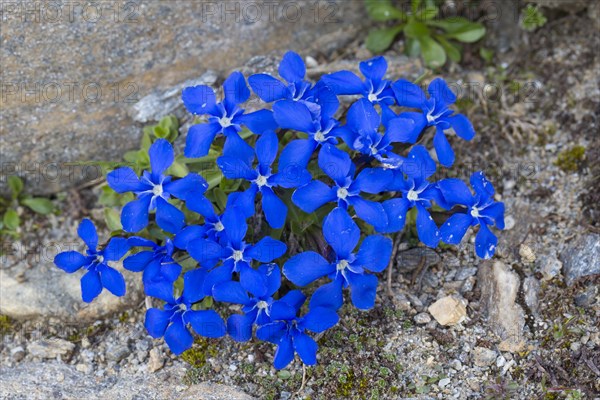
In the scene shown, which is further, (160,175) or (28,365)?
(28,365)

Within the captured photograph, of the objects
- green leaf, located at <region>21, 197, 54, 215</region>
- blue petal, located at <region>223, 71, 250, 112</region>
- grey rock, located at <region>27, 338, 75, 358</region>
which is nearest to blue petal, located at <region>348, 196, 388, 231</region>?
blue petal, located at <region>223, 71, 250, 112</region>

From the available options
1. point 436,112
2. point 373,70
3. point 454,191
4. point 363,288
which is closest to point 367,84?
point 373,70

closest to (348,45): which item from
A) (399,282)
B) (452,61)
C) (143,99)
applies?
(452,61)

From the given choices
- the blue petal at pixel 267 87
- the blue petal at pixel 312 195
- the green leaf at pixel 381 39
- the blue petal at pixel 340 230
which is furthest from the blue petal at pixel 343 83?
the green leaf at pixel 381 39

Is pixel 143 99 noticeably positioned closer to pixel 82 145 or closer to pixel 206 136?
pixel 82 145

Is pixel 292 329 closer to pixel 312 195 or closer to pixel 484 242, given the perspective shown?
pixel 312 195

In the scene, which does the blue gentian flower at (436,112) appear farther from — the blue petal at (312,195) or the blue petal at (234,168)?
the blue petal at (234,168)

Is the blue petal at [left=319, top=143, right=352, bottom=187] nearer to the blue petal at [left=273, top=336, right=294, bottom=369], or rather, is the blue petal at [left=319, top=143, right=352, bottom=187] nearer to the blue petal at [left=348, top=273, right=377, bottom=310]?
the blue petal at [left=348, top=273, right=377, bottom=310]

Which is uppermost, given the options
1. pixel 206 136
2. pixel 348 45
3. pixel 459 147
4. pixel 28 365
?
pixel 206 136
